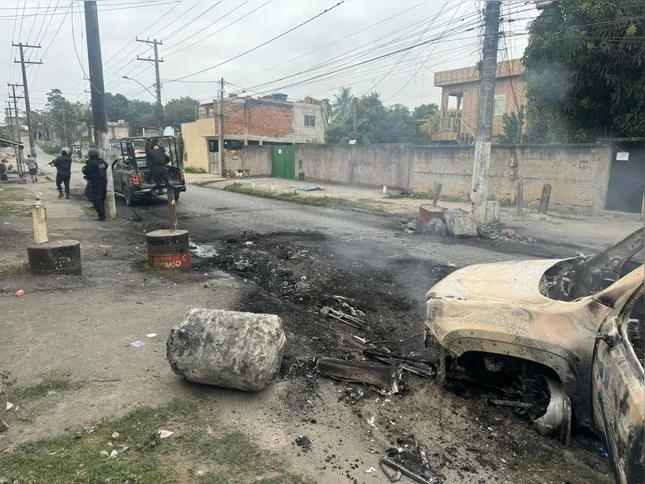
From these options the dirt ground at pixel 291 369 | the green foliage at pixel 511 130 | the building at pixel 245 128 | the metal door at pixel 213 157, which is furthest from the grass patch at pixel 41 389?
the metal door at pixel 213 157

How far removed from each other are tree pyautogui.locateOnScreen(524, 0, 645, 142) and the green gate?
16283 mm

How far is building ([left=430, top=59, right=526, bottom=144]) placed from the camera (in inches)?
1047

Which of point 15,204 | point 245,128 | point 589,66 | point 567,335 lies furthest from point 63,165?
point 245,128

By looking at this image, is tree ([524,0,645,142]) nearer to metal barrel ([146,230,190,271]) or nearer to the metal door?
metal barrel ([146,230,190,271])

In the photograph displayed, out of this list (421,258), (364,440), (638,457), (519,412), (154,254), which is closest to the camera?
(638,457)

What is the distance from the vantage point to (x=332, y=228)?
11359 mm

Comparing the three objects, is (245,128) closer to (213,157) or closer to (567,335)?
(213,157)

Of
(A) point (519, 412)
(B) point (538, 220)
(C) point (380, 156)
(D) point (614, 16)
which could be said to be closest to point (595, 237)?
(B) point (538, 220)

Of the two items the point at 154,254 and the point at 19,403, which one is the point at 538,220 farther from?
the point at 19,403

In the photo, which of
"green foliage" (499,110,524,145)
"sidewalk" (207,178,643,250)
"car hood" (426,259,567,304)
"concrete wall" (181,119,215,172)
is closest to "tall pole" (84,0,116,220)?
"sidewalk" (207,178,643,250)

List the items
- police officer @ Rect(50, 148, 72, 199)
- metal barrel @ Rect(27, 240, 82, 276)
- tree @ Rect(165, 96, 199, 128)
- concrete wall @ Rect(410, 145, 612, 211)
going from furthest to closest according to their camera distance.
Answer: tree @ Rect(165, 96, 199, 128) < police officer @ Rect(50, 148, 72, 199) < concrete wall @ Rect(410, 145, 612, 211) < metal barrel @ Rect(27, 240, 82, 276)

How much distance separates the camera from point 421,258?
8.23m

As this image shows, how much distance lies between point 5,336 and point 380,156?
19.2m

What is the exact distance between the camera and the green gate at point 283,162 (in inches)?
1121
